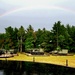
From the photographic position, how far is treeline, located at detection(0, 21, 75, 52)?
61.4 m

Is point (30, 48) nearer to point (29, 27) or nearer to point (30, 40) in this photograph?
point (30, 40)

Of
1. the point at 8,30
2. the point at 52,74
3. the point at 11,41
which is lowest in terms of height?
the point at 52,74

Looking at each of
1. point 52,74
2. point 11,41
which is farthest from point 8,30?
point 52,74

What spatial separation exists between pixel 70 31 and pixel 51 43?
8.30 m

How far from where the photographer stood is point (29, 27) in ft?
264

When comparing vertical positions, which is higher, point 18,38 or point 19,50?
point 18,38

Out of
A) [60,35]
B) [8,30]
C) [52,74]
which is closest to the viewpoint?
[52,74]

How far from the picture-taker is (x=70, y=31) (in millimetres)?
65062

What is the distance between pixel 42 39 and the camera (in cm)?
6488

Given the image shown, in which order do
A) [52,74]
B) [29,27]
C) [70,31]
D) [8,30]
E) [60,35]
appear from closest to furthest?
[52,74] → [60,35] → [70,31] → [8,30] → [29,27]

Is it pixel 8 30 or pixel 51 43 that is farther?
pixel 8 30

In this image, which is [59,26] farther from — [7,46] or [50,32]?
[7,46]

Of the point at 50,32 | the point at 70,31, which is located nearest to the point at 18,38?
the point at 50,32

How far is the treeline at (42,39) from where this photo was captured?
61412 mm
